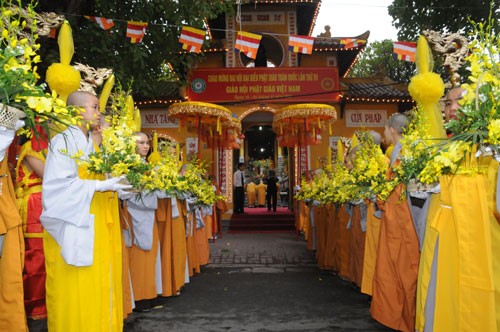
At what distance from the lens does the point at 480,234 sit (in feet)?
8.71

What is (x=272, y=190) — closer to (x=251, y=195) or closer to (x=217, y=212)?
(x=251, y=195)

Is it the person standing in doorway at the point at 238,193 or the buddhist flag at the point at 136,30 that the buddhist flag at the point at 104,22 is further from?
the person standing in doorway at the point at 238,193

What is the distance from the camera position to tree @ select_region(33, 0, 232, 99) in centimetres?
832

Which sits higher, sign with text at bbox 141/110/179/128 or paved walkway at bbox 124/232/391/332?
sign with text at bbox 141/110/179/128

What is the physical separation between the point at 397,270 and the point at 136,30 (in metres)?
6.98

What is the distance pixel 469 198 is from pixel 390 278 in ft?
5.30

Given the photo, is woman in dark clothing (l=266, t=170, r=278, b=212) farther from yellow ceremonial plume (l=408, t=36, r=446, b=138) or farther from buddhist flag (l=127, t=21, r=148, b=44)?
yellow ceremonial plume (l=408, t=36, r=446, b=138)

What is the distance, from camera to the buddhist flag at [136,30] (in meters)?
8.62

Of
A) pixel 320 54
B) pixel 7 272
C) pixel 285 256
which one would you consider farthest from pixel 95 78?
pixel 320 54

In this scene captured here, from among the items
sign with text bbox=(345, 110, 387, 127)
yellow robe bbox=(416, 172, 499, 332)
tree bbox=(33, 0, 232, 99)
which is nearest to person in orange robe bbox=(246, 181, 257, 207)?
sign with text bbox=(345, 110, 387, 127)

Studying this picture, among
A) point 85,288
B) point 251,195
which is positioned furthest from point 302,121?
point 85,288

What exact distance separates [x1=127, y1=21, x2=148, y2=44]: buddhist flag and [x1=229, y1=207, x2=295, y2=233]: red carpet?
773 cm

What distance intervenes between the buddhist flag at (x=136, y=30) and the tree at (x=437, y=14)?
25.2 ft

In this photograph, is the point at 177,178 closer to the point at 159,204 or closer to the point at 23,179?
the point at 159,204
